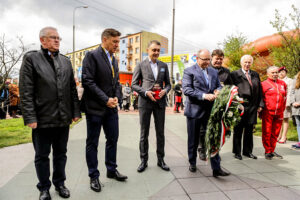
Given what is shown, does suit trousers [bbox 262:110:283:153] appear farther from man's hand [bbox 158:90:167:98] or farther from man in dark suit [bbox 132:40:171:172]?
man's hand [bbox 158:90:167:98]

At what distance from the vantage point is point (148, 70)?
3678mm

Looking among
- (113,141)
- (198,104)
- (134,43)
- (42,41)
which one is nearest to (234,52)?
(198,104)

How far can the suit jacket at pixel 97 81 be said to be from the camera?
2859 millimetres

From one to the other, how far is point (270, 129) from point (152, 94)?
275 cm

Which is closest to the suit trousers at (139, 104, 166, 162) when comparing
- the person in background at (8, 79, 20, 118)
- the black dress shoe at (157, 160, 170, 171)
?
the black dress shoe at (157, 160, 170, 171)

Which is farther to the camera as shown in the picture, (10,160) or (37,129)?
(10,160)

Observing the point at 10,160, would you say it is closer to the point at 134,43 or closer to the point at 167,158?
the point at 167,158

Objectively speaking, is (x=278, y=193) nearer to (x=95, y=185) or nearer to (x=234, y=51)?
(x=95, y=185)

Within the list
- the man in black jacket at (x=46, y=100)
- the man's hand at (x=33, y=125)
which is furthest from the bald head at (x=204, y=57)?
the man's hand at (x=33, y=125)

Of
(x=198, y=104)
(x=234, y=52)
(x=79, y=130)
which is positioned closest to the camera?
(x=198, y=104)

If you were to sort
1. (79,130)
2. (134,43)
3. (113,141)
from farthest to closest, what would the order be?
(134,43), (79,130), (113,141)

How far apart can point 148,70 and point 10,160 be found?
307cm

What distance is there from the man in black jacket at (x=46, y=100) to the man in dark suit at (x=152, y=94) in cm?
129

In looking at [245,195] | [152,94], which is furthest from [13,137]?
[245,195]
